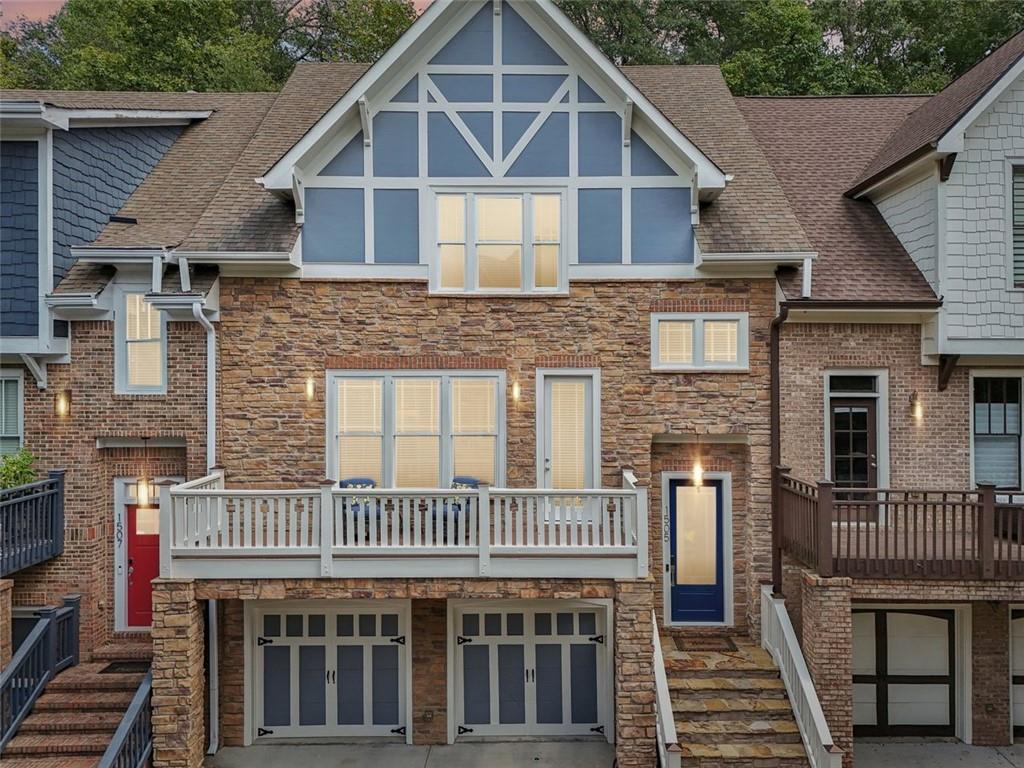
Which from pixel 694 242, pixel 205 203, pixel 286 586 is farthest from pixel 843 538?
pixel 205 203

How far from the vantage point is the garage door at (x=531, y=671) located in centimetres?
1102

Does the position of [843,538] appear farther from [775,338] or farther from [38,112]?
[38,112]

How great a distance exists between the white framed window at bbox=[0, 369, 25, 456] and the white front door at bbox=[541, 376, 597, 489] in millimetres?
8145

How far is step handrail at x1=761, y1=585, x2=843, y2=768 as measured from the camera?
8.93 m

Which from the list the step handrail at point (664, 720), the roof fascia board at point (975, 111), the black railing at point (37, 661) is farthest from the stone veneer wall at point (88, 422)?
the roof fascia board at point (975, 111)

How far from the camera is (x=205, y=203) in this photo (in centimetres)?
1229

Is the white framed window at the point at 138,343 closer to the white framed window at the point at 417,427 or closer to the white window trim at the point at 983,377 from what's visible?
the white framed window at the point at 417,427

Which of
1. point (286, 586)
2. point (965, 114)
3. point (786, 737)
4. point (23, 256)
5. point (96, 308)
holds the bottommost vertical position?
point (786, 737)

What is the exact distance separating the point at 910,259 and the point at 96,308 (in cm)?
1272

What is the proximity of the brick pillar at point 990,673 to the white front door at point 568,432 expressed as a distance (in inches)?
245

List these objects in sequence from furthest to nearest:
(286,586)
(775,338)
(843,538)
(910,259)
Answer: (910,259) < (775,338) < (843,538) < (286,586)

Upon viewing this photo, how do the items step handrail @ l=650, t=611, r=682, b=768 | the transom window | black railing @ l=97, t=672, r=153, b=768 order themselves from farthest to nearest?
the transom window, step handrail @ l=650, t=611, r=682, b=768, black railing @ l=97, t=672, r=153, b=768

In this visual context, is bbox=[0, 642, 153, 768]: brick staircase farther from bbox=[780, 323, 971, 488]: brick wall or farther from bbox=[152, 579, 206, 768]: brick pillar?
bbox=[780, 323, 971, 488]: brick wall

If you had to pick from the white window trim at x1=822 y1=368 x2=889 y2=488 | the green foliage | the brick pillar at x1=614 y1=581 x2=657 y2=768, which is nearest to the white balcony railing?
the brick pillar at x1=614 y1=581 x2=657 y2=768
